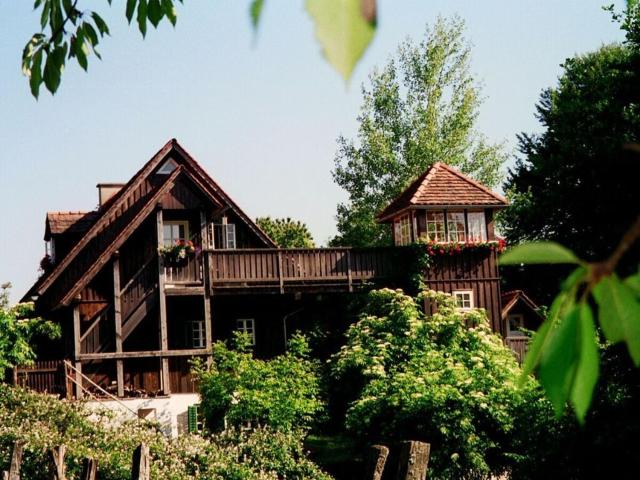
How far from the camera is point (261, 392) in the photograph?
20.9m

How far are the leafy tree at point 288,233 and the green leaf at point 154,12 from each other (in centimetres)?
4206

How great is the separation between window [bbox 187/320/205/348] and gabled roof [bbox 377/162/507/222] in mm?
6389

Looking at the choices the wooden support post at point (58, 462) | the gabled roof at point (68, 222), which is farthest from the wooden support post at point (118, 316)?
the wooden support post at point (58, 462)

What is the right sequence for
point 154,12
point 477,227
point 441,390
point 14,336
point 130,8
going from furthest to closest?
point 477,227
point 14,336
point 441,390
point 154,12
point 130,8

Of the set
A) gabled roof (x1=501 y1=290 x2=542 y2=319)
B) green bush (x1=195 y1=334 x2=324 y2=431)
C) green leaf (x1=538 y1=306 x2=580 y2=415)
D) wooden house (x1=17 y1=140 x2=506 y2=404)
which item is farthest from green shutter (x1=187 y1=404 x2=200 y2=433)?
green leaf (x1=538 y1=306 x2=580 y2=415)

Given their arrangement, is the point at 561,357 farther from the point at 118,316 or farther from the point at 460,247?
the point at 460,247

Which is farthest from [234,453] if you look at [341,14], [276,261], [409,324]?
[341,14]

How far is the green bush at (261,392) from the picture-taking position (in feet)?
67.3

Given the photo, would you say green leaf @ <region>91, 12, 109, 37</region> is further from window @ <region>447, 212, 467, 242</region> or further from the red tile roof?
the red tile roof

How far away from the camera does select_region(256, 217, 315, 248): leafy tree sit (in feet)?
149

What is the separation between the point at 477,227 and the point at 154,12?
24.0 meters

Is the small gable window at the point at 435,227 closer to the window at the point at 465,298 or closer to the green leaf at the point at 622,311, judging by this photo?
the window at the point at 465,298

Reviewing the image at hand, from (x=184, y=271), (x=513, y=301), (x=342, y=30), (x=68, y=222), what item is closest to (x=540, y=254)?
(x=342, y=30)

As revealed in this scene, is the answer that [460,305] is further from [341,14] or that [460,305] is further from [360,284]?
[341,14]
